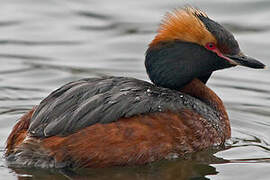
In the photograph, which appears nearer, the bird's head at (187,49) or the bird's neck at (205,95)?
the bird's head at (187,49)

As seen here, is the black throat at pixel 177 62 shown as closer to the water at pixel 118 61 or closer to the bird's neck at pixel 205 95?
the bird's neck at pixel 205 95

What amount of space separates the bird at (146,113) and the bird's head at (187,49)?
0.01 meters

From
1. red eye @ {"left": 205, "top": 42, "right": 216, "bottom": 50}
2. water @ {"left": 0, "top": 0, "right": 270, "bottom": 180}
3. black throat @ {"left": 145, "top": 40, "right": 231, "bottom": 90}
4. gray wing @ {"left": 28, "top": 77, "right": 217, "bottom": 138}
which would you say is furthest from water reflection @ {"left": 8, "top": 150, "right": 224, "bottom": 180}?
red eye @ {"left": 205, "top": 42, "right": 216, "bottom": 50}

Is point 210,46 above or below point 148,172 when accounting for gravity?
above

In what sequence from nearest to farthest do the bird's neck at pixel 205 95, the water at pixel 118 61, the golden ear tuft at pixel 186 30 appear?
the water at pixel 118 61 → the golden ear tuft at pixel 186 30 → the bird's neck at pixel 205 95

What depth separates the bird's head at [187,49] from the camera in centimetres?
1061

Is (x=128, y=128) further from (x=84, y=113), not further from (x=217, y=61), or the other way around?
(x=217, y=61)

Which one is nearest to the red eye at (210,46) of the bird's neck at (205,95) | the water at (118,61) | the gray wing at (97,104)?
the bird's neck at (205,95)

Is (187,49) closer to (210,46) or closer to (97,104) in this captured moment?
(210,46)

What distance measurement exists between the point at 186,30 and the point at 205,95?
88 cm

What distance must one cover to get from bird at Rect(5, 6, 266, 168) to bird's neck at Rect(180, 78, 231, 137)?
0.04 ft

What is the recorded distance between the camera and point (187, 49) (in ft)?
35.0

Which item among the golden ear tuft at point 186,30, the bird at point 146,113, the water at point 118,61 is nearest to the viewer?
the bird at point 146,113

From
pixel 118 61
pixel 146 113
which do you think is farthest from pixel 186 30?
pixel 118 61
